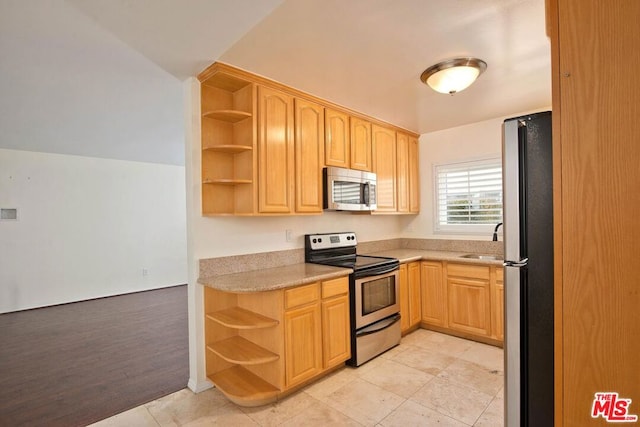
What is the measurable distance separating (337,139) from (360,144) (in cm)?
38

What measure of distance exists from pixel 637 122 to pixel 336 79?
219cm

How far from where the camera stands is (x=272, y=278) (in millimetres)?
2393

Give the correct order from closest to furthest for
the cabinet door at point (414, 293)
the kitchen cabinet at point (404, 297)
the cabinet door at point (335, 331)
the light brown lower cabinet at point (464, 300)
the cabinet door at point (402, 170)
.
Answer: the cabinet door at point (335, 331) < the light brown lower cabinet at point (464, 300) < the kitchen cabinet at point (404, 297) < the cabinet door at point (414, 293) < the cabinet door at point (402, 170)

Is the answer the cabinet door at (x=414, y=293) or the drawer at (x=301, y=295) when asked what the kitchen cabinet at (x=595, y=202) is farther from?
the cabinet door at (x=414, y=293)

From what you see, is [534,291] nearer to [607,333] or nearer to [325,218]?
[607,333]

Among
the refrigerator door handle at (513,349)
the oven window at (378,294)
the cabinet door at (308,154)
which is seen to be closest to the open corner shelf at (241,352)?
the oven window at (378,294)

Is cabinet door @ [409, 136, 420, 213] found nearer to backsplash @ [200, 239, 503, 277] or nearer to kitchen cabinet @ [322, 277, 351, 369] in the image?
backsplash @ [200, 239, 503, 277]

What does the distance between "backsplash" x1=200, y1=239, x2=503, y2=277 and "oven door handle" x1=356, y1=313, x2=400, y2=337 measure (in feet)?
2.93

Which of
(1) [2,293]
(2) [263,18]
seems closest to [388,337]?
(2) [263,18]

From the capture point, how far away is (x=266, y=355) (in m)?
2.27

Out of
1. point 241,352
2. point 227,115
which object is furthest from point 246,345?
point 227,115

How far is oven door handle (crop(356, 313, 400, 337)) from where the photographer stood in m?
2.80

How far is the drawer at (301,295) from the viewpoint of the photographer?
226 centimetres

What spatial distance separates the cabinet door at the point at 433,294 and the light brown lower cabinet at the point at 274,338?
1359 millimetres
